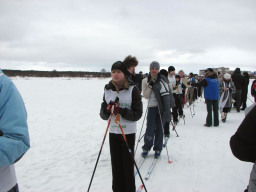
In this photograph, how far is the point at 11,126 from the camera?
1.29m

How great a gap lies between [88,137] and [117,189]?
3.25 meters

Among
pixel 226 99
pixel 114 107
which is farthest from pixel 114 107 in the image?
pixel 226 99

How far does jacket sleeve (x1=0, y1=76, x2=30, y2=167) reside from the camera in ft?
4.14

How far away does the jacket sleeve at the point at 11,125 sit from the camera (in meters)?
1.26

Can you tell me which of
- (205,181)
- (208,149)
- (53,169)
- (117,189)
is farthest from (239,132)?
(208,149)

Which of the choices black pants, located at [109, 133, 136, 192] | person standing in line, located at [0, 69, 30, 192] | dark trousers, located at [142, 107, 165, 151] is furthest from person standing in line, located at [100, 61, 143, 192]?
person standing in line, located at [0, 69, 30, 192]

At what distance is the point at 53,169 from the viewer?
13.4 feet

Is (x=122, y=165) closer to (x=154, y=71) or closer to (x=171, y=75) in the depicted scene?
(x=154, y=71)

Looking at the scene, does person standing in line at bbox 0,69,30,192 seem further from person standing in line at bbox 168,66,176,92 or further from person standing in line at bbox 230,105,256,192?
person standing in line at bbox 168,66,176,92

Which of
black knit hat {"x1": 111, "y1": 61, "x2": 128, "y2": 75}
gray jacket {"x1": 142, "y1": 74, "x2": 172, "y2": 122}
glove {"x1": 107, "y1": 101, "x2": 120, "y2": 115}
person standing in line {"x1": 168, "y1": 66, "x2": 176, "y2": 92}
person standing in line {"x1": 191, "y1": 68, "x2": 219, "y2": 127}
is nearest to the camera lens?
glove {"x1": 107, "y1": 101, "x2": 120, "y2": 115}

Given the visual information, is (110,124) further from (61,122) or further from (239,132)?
(61,122)

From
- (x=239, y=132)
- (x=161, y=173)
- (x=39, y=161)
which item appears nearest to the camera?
(x=239, y=132)

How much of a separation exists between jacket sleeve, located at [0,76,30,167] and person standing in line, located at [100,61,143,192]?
5.24ft

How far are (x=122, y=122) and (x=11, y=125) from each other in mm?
1817
